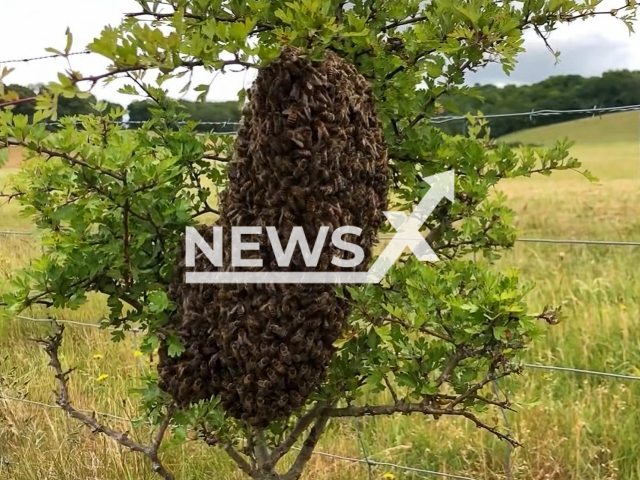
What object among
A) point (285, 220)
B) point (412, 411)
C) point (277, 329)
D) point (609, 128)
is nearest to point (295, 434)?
point (412, 411)

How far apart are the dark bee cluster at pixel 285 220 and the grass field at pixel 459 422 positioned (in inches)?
30.2

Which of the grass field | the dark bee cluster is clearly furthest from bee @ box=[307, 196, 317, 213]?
the grass field

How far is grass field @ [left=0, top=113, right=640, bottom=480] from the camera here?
9.58 feet

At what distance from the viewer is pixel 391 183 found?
5.73ft

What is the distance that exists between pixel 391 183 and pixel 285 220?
1.40 feet

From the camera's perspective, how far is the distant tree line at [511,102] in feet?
5.87

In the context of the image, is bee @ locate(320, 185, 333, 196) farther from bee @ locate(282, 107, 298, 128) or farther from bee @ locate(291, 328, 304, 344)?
bee @ locate(291, 328, 304, 344)

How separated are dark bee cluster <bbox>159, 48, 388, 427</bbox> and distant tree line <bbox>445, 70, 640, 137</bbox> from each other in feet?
1.17

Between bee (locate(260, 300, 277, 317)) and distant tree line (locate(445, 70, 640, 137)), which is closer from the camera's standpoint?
bee (locate(260, 300, 277, 317))

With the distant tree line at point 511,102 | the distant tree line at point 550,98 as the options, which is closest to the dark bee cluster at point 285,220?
the distant tree line at point 511,102

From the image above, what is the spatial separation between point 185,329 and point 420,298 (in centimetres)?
53

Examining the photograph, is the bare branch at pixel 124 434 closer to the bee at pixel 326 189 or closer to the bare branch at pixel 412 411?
the bare branch at pixel 412 411

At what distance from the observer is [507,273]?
1423mm

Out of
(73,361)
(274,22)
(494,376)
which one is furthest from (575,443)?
(73,361)
